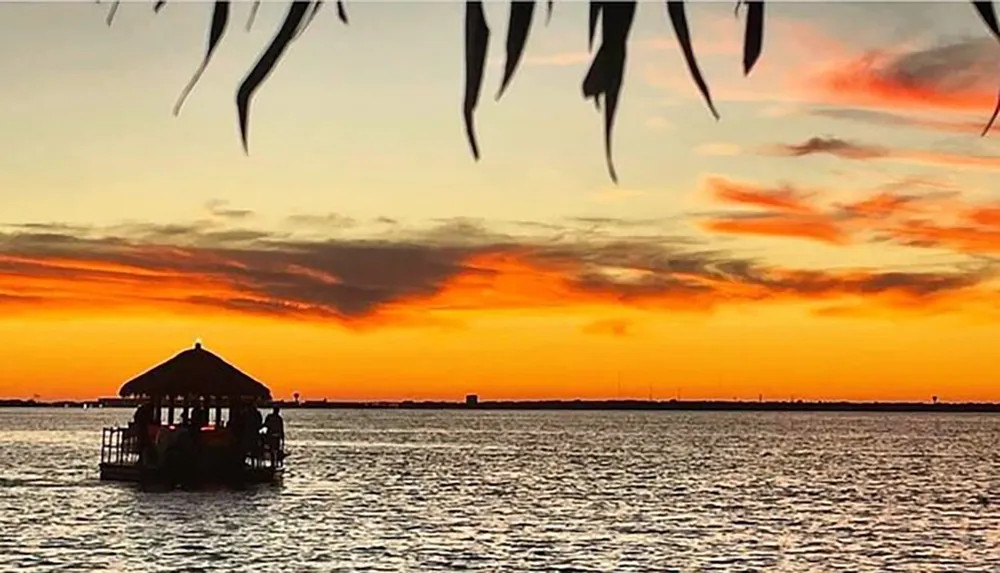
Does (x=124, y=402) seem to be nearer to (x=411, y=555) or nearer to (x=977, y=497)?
(x=411, y=555)

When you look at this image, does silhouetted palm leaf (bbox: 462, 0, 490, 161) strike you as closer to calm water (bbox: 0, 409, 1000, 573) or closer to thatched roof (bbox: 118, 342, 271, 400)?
calm water (bbox: 0, 409, 1000, 573)

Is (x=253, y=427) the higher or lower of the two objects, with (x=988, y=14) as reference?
higher

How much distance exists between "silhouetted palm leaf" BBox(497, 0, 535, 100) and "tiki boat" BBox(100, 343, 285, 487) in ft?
124

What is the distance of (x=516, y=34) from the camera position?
1.79 metres

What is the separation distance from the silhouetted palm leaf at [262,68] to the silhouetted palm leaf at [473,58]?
189 mm

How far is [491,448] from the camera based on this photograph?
373ft

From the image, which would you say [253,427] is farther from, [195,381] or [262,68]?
[262,68]

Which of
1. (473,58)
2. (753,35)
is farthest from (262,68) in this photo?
(753,35)

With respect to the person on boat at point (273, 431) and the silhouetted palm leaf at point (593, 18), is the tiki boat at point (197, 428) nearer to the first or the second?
the person on boat at point (273, 431)

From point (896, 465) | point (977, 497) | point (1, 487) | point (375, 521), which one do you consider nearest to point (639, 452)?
point (896, 465)

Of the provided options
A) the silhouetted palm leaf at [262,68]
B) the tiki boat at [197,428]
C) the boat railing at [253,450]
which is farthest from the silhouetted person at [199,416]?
the silhouetted palm leaf at [262,68]

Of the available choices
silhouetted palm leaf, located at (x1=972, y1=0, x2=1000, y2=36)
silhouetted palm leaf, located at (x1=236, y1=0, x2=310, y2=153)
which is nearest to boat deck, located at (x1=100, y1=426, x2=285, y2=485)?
silhouetted palm leaf, located at (x1=236, y1=0, x2=310, y2=153)

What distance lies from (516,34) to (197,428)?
40067mm

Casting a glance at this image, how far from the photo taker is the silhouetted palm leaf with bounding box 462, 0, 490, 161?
1717mm
